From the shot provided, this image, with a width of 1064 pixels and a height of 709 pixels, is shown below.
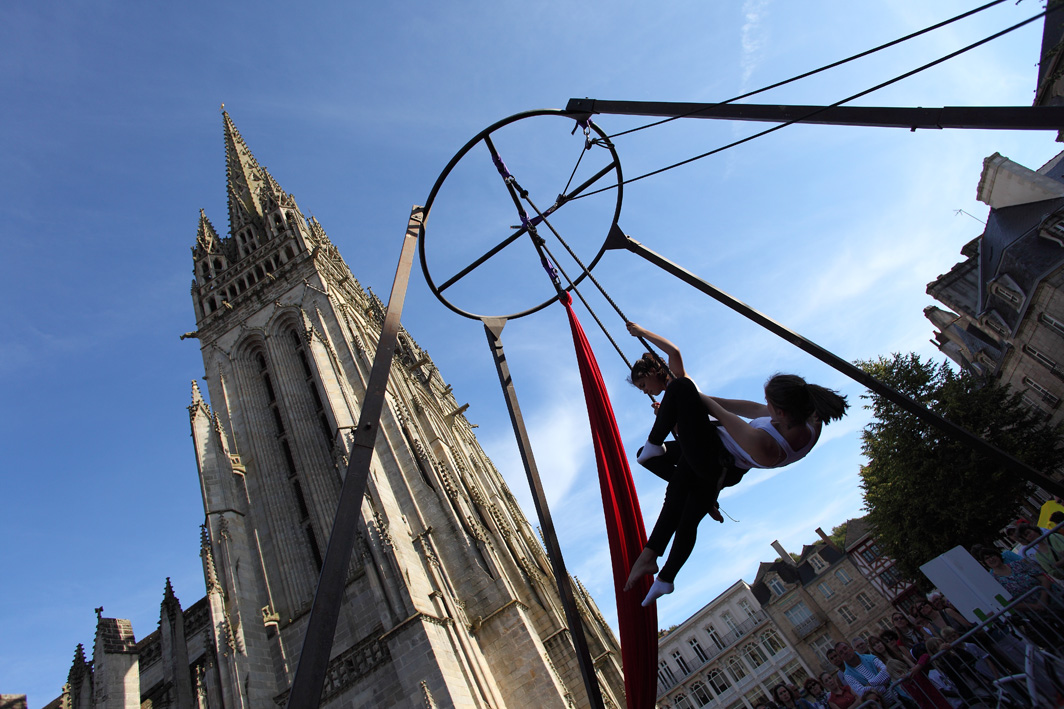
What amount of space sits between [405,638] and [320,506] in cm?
717

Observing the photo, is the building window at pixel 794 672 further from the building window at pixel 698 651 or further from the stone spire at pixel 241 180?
the stone spire at pixel 241 180

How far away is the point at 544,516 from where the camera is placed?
6.34 metres

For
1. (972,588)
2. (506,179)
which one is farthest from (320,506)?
(972,588)

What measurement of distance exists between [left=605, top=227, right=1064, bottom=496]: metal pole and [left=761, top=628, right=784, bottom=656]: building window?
125ft

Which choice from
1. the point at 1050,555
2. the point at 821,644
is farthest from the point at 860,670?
the point at 821,644

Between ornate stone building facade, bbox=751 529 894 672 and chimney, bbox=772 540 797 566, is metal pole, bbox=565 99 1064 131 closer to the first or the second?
ornate stone building facade, bbox=751 529 894 672

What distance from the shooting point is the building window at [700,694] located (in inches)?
1581

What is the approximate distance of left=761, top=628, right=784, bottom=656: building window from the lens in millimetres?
38469

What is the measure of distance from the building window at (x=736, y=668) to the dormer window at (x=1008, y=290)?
27019mm

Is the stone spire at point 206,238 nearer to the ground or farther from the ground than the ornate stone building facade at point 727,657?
farther from the ground

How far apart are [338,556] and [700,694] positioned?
44.1 meters

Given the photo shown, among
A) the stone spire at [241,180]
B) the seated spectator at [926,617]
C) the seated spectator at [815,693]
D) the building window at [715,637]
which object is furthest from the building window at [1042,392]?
the stone spire at [241,180]

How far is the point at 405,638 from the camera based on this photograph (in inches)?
562

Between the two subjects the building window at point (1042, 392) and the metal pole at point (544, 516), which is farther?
the building window at point (1042, 392)
